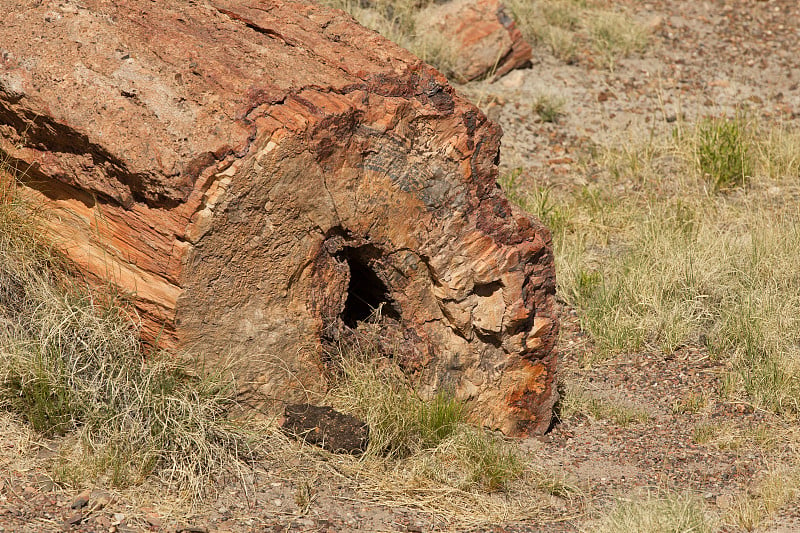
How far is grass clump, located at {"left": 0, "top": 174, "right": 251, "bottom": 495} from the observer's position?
308 cm

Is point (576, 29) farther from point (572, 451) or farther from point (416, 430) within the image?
point (416, 430)

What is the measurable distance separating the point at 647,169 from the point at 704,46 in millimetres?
2564

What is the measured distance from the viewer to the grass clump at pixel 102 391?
121 inches

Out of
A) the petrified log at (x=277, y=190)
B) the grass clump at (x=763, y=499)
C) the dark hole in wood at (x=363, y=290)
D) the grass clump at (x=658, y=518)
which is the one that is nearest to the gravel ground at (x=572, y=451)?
the grass clump at (x=763, y=499)

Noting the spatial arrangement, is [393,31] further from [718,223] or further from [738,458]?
[738,458]

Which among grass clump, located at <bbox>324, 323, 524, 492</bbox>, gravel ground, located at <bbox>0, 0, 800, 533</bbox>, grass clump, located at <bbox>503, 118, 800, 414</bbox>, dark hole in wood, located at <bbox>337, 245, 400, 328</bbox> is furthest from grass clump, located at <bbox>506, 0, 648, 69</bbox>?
grass clump, located at <bbox>324, 323, 524, 492</bbox>

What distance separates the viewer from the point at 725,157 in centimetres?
624

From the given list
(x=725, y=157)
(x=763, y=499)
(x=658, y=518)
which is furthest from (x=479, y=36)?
(x=658, y=518)

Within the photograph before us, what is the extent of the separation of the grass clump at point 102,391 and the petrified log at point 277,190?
4.5 inches

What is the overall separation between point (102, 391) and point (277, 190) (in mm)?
929

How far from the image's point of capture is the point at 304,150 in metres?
3.27

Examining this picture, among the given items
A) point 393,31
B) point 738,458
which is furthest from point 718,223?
point 393,31

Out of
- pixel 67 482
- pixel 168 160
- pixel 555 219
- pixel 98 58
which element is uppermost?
pixel 98 58

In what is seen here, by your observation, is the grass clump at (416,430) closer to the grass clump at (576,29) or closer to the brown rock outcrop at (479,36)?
the brown rock outcrop at (479,36)
